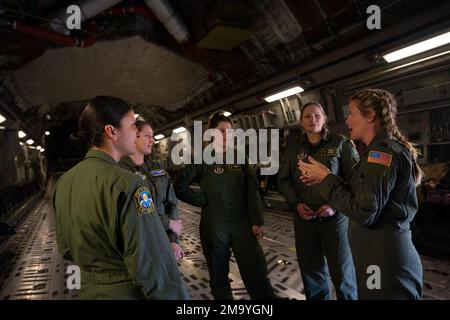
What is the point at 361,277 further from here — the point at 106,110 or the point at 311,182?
the point at 106,110

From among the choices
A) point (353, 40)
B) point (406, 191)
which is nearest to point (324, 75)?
point (353, 40)

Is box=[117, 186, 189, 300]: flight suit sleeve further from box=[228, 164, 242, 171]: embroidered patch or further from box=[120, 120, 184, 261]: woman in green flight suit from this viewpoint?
box=[228, 164, 242, 171]: embroidered patch

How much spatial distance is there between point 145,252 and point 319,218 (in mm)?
1876

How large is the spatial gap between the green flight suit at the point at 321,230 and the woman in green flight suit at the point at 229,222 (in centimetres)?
37

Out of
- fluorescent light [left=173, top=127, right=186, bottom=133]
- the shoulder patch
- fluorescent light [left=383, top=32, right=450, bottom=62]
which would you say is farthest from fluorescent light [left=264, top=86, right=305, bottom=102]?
fluorescent light [left=173, top=127, right=186, bottom=133]

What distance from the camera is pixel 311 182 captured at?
2273 mm

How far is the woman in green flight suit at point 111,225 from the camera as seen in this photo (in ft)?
4.34

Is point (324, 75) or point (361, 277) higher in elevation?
point (324, 75)

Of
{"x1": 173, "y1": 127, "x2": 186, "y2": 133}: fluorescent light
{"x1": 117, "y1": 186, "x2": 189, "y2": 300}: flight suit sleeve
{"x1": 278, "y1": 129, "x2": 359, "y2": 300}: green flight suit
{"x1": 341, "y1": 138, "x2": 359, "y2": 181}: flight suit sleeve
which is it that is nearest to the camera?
{"x1": 117, "y1": 186, "x2": 189, "y2": 300}: flight suit sleeve

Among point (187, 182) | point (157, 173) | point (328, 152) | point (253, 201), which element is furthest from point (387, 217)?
point (157, 173)

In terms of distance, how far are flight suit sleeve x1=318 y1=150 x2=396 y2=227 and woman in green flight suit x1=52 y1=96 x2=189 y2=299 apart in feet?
3.57

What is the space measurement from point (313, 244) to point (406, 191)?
3.99 ft

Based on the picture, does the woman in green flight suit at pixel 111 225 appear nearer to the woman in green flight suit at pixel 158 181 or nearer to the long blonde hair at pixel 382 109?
the woman in green flight suit at pixel 158 181

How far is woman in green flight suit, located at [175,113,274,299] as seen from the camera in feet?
9.23
